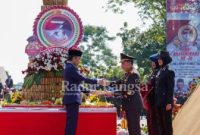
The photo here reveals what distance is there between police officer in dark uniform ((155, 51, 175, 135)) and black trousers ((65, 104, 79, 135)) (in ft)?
4.23

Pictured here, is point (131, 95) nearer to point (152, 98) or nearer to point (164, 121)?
point (152, 98)

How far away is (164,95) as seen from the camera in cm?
842

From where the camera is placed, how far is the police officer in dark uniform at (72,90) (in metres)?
8.29

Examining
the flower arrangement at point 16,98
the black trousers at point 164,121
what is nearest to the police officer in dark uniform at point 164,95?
the black trousers at point 164,121

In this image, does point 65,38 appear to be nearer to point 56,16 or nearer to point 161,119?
point 56,16

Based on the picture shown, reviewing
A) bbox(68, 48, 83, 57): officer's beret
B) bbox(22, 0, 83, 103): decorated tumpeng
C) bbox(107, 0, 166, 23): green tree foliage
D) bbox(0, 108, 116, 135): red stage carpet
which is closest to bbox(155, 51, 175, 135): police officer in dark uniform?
bbox(0, 108, 116, 135): red stage carpet

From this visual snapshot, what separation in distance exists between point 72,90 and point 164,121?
4.89 ft

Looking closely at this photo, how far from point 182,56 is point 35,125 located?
12352mm

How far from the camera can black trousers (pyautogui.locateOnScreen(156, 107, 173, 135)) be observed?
27.1ft

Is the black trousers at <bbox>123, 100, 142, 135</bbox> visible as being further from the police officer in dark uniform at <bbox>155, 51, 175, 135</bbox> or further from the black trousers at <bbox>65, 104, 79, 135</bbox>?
the black trousers at <bbox>65, 104, 79, 135</bbox>

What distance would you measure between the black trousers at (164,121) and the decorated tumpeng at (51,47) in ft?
6.61

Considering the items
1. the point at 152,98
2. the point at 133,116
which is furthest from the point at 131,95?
the point at 152,98

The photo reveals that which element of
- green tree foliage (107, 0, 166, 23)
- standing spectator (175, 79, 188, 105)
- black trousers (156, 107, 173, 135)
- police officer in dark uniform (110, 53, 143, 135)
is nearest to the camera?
black trousers (156, 107, 173, 135)

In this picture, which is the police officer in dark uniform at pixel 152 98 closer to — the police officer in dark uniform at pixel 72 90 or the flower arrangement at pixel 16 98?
the police officer in dark uniform at pixel 72 90
